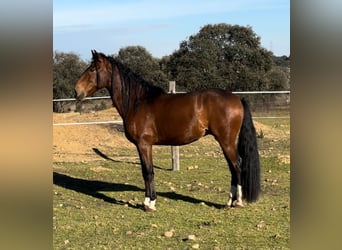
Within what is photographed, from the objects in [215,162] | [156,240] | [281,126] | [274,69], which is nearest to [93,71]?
[156,240]

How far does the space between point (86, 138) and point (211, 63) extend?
521 inches

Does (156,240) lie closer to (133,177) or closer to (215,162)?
(133,177)

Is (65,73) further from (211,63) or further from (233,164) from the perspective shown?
(233,164)

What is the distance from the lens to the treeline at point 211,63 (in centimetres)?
2125

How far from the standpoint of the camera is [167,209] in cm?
500

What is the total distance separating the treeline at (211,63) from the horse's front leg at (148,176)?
47.9 ft

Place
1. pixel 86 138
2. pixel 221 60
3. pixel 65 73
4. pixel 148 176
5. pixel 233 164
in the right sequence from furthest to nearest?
1. pixel 221 60
2. pixel 65 73
3. pixel 86 138
4. pixel 148 176
5. pixel 233 164

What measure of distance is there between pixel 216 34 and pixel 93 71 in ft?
71.9

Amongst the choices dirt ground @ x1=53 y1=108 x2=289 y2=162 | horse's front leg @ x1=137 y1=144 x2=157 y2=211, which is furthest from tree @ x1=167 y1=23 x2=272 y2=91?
horse's front leg @ x1=137 y1=144 x2=157 y2=211

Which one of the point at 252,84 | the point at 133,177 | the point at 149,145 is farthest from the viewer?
the point at 252,84

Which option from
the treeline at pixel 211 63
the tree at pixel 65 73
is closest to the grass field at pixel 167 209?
the tree at pixel 65 73

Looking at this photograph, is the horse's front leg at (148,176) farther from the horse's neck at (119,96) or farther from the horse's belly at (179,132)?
the horse's neck at (119,96)

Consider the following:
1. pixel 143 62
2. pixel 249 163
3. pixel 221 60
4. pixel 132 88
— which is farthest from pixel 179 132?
pixel 221 60

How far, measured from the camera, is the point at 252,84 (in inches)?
876
